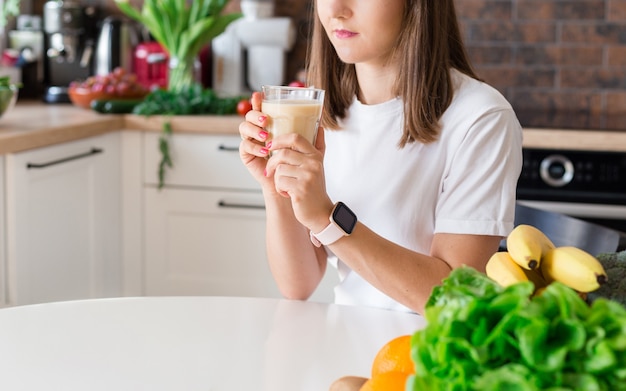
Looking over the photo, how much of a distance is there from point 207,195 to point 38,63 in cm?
113

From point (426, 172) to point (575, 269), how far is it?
806 millimetres

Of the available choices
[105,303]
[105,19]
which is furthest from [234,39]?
[105,303]

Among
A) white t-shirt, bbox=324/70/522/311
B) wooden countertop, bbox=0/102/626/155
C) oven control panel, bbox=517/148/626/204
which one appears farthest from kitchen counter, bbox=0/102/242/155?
white t-shirt, bbox=324/70/522/311

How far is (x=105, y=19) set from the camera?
3666 mm

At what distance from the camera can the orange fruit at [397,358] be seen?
33.2 inches

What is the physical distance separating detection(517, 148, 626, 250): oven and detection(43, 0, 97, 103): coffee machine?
1.81 meters

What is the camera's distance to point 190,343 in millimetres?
1172

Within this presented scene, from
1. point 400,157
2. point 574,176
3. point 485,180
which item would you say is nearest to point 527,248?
point 485,180

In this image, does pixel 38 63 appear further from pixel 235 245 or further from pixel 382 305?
pixel 382 305

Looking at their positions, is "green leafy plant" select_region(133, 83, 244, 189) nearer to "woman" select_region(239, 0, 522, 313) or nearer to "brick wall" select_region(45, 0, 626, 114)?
"brick wall" select_region(45, 0, 626, 114)

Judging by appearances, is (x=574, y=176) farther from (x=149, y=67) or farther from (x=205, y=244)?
(x=149, y=67)

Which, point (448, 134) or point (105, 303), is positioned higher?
point (448, 134)

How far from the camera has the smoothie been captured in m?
1.28

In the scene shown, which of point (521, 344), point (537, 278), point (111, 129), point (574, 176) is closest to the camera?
point (521, 344)
